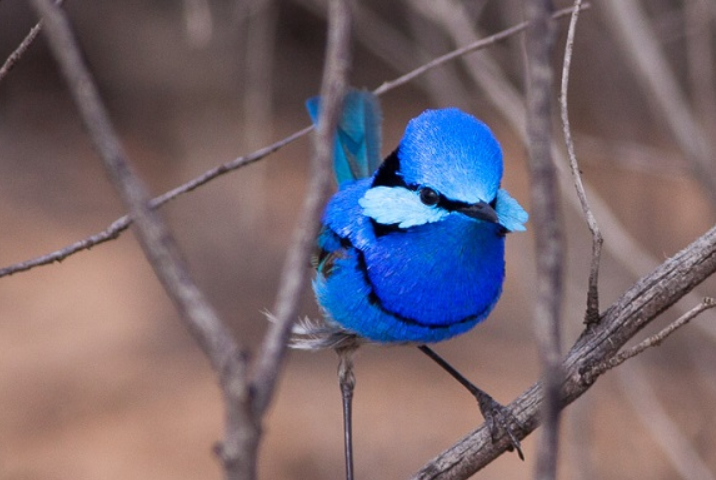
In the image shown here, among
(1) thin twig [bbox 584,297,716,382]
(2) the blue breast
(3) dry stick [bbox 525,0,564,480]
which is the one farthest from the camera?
(2) the blue breast

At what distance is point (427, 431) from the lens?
557 cm

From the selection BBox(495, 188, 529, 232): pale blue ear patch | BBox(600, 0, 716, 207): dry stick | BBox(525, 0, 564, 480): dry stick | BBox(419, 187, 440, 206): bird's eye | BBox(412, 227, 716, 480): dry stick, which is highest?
BBox(600, 0, 716, 207): dry stick

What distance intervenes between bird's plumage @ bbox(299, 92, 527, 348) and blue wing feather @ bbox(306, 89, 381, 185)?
1.27ft

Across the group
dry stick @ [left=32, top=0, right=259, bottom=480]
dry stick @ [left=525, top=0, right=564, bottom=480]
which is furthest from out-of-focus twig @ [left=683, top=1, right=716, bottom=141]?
dry stick @ [left=32, top=0, right=259, bottom=480]

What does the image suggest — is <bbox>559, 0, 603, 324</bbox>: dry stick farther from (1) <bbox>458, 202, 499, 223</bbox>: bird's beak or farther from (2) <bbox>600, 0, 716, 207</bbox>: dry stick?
(2) <bbox>600, 0, 716, 207</bbox>: dry stick

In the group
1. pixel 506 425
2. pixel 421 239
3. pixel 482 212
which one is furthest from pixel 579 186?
pixel 506 425

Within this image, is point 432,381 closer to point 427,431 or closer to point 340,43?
point 427,431

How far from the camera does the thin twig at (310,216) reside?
3.07 feet

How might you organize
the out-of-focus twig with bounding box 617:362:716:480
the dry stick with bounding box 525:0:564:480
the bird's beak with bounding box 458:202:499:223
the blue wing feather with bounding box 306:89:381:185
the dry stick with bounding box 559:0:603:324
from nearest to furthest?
the dry stick with bounding box 525:0:564:480 < the dry stick with bounding box 559:0:603:324 < the bird's beak with bounding box 458:202:499:223 < the blue wing feather with bounding box 306:89:381:185 < the out-of-focus twig with bounding box 617:362:716:480

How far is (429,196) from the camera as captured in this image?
2.16m

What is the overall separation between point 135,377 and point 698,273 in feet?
14.1

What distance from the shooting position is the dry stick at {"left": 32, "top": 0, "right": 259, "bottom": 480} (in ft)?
3.03

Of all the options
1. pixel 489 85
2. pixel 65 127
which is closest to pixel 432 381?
pixel 489 85

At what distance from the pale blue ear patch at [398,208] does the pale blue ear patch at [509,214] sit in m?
0.12
